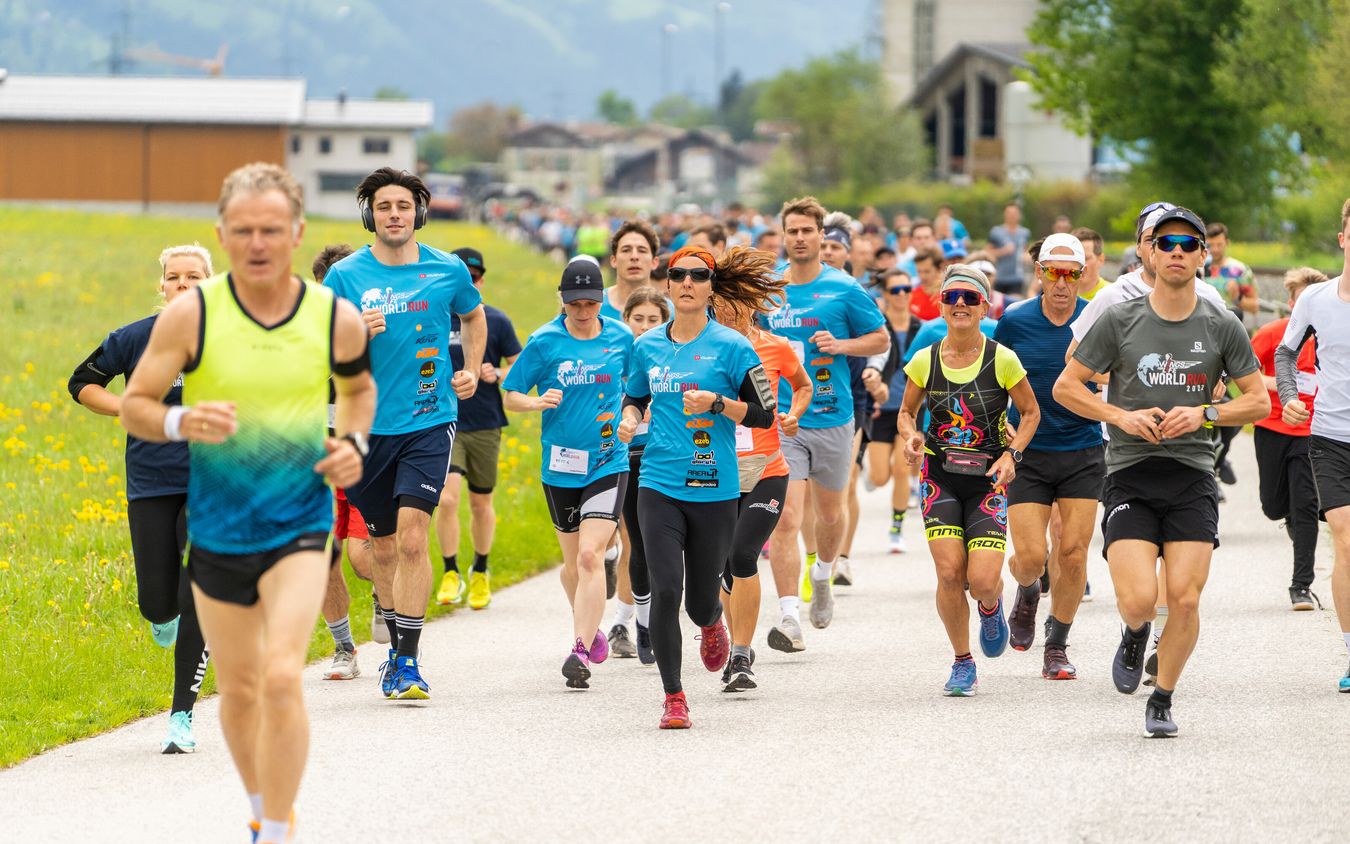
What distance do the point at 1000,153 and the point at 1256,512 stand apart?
67.8 m

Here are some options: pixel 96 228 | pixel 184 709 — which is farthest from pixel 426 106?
pixel 184 709

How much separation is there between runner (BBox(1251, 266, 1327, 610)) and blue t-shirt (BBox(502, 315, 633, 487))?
4.09 m

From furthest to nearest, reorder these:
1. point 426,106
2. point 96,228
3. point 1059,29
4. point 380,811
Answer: point 426,106 → point 96,228 → point 1059,29 → point 380,811

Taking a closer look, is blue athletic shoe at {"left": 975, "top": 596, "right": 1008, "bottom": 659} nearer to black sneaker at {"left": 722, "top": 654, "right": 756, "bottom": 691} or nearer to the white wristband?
black sneaker at {"left": 722, "top": 654, "right": 756, "bottom": 691}

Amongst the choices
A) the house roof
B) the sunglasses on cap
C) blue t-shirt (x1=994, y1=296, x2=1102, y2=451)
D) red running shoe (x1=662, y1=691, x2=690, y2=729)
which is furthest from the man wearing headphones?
the house roof

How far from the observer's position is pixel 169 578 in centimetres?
808

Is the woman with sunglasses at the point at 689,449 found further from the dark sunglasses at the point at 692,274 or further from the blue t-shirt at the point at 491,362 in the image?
the blue t-shirt at the point at 491,362

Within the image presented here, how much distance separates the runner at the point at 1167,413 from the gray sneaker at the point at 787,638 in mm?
2576

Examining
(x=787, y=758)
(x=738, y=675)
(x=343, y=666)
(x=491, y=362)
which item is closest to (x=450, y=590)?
(x=491, y=362)

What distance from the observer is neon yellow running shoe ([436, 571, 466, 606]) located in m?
12.4

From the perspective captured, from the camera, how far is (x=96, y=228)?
6669 cm

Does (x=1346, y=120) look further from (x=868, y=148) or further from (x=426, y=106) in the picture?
(x=426, y=106)

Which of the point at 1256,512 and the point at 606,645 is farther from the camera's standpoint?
the point at 1256,512

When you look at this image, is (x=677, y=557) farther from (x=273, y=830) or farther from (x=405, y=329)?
(x=273, y=830)
